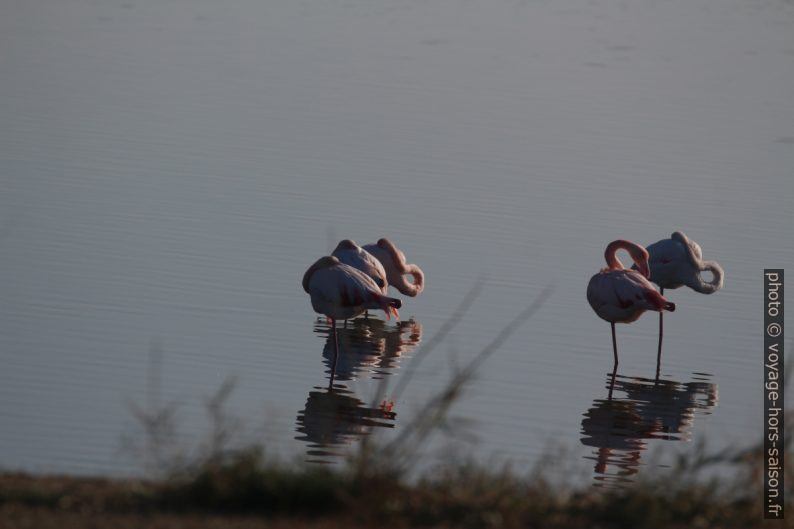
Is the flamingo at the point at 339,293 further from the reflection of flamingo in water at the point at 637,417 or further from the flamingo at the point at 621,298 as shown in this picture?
the reflection of flamingo in water at the point at 637,417

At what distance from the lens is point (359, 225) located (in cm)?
1416

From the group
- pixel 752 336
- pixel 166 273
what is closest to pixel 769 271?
pixel 752 336

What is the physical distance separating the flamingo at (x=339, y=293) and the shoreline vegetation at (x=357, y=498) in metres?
5.14

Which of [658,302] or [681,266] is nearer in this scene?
[658,302]

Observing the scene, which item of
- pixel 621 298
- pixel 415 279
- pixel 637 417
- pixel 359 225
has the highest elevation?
pixel 359 225

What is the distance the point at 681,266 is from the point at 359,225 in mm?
3227

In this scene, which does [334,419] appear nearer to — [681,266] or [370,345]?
[370,345]

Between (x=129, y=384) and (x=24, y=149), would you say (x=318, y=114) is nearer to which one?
(x=24, y=149)

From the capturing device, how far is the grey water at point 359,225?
9430 millimetres

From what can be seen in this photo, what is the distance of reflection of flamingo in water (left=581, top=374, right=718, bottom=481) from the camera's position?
9.22 m

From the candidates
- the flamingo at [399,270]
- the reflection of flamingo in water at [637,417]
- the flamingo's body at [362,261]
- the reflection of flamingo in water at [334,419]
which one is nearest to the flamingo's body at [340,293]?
the flamingo's body at [362,261]

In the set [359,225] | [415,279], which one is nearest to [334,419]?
[415,279]

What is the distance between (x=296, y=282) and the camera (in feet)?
40.5

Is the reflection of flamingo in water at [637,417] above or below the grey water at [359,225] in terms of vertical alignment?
below
